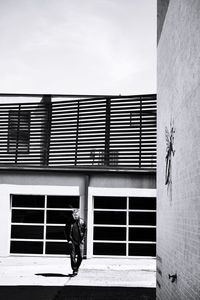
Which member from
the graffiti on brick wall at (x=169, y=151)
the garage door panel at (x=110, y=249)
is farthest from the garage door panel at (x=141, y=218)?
the graffiti on brick wall at (x=169, y=151)

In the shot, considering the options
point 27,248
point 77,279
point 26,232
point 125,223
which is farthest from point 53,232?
point 77,279

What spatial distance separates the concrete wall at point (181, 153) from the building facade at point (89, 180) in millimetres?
9350

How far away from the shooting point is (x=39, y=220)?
18.5 m

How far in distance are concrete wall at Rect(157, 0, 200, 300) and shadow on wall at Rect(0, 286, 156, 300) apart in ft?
5.29

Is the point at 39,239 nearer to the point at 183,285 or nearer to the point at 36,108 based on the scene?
the point at 36,108

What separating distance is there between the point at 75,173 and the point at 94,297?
872 cm

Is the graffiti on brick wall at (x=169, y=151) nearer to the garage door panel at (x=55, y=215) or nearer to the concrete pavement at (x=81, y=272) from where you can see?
the concrete pavement at (x=81, y=272)

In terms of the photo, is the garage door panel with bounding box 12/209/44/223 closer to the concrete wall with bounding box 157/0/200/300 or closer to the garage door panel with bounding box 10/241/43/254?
the garage door panel with bounding box 10/241/43/254

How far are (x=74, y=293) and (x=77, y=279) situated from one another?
6.99 feet

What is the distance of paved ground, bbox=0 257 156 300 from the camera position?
10.0 metres

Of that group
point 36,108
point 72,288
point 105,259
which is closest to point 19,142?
point 36,108

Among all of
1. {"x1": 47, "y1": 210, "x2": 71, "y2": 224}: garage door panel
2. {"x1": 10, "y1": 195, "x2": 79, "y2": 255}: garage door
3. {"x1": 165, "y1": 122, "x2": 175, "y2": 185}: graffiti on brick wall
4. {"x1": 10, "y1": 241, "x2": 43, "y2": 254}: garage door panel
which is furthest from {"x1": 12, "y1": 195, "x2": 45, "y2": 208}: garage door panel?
{"x1": 165, "y1": 122, "x2": 175, "y2": 185}: graffiti on brick wall

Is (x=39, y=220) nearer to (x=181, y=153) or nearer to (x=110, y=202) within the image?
(x=110, y=202)

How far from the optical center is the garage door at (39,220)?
18297mm
